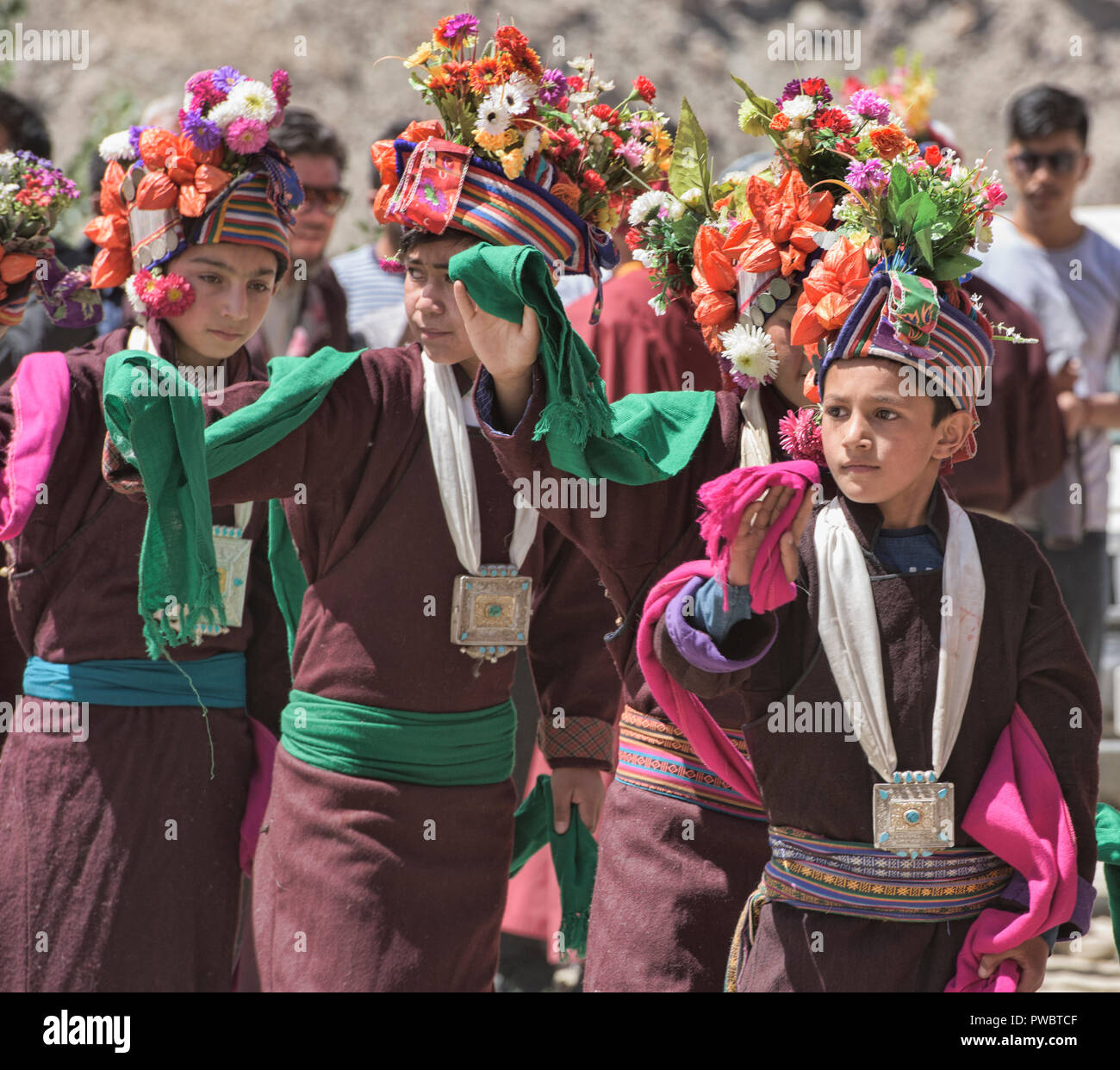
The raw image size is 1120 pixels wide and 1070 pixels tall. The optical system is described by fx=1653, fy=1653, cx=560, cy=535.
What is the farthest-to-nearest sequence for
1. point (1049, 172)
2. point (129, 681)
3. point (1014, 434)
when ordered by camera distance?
point (1049, 172) → point (1014, 434) → point (129, 681)

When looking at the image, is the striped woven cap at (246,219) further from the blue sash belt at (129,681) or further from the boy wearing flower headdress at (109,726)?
the blue sash belt at (129,681)

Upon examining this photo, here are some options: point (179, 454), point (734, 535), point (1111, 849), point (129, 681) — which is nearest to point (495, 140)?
point (179, 454)

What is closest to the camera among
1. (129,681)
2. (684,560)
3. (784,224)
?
(684,560)

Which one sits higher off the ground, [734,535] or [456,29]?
[456,29]

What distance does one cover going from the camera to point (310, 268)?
20.4ft

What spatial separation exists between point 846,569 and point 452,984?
4.36 ft

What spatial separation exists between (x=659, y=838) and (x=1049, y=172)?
13.3 feet

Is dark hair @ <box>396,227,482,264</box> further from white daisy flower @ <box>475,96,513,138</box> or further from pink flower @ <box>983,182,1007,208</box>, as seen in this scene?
pink flower @ <box>983,182,1007,208</box>

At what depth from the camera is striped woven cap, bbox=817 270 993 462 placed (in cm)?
279

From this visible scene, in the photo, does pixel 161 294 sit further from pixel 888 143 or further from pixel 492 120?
pixel 888 143

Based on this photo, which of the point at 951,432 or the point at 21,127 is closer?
the point at 951,432

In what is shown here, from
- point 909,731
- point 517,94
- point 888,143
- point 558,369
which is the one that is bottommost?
point 909,731

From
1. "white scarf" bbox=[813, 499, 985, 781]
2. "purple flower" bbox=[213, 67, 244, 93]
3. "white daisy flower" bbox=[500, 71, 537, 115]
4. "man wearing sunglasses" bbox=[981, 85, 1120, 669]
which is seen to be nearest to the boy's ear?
"white scarf" bbox=[813, 499, 985, 781]
